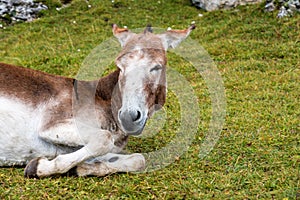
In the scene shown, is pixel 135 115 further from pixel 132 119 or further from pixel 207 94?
pixel 207 94

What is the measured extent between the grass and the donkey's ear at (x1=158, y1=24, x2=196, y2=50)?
49.3 inches

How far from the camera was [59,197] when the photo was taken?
4.35 metres

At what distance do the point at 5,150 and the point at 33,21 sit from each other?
9.26 metres

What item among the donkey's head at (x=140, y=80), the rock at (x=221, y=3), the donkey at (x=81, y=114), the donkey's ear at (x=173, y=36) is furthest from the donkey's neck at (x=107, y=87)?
the rock at (x=221, y=3)

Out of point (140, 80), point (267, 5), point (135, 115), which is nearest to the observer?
point (135, 115)

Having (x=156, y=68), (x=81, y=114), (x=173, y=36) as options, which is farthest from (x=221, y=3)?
(x=81, y=114)

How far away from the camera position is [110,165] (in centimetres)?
497

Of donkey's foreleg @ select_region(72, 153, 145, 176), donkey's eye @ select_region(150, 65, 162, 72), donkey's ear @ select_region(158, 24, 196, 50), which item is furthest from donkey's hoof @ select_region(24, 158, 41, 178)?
donkey's ear @ select_region(158, 24, 196, 50)

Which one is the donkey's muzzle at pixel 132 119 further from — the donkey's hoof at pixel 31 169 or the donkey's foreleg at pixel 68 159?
the donkey's hoof at pixel 31 169

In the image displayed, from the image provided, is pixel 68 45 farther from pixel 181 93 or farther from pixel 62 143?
pixel 62 143

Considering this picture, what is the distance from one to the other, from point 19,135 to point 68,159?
59 cm

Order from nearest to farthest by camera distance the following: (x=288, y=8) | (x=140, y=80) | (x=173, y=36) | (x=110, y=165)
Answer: (x=140, y=80)
(x=110, y=165)
(x=173, y=36)
(x=288, y=8)

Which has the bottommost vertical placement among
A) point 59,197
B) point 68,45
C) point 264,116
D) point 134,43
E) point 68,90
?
point 68,45

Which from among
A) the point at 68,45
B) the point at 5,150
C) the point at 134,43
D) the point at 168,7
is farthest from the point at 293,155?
the point at 168,7
